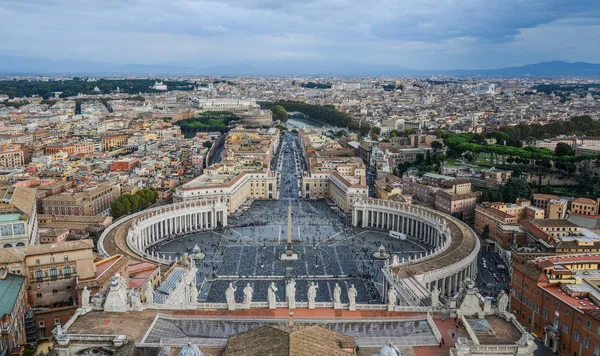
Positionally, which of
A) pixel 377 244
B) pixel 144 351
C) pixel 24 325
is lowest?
pixel 377 244

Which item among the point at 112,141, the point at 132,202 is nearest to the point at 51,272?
the point at 132,202

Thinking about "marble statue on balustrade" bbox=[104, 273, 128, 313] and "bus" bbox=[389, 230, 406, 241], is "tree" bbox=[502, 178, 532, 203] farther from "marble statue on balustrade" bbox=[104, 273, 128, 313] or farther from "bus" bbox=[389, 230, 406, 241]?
"marble statue on balustrade" bbox=[104, 273, 128, 313]

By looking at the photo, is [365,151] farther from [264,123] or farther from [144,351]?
[144,351]

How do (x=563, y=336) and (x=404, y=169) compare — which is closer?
(x=563, y=336)

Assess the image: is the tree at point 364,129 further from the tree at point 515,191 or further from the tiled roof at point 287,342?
the tiled roof at point 287,342

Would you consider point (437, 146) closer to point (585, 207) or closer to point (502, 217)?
point (585, 207)

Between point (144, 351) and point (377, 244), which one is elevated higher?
point (144, 351)

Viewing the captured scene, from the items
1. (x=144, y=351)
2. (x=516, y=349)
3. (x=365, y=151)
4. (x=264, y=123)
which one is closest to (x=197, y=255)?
(x=144, y=351)
